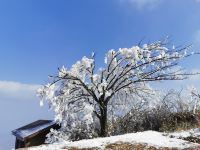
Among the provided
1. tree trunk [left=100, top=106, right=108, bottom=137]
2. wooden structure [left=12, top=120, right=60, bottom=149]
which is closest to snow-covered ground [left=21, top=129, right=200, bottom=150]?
→ tree trunk [left=100, top=106, right=108, bottom=137]

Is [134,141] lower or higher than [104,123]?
lower

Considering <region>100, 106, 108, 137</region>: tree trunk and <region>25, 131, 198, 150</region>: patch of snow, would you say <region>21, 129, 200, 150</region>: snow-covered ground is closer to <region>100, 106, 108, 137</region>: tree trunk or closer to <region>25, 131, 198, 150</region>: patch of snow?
<region>25, 131, 198, 150</region>: patch of snow

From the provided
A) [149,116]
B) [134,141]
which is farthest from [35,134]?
[134,141]

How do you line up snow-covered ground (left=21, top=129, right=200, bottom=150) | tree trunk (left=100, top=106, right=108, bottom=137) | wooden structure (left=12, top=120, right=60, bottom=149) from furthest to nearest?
wooden structure (left=12, top=120, right=60, bottom=149)
tree trunk (left=100, top=106, right=108, bottom=137)
snow-covered ground (left=21, top=129, right=200, bottom=150)

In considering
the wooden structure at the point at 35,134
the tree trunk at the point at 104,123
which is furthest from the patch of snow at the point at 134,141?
the wooden structure at the point at 35,134

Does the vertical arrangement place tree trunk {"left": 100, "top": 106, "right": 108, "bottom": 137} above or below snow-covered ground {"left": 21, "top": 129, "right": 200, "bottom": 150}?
above

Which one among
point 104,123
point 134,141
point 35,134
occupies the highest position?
point 104,123

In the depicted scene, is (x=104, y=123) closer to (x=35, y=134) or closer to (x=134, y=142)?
(x=134, y=142)

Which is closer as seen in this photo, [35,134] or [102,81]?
[102,81]

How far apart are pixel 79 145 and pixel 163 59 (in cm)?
1338

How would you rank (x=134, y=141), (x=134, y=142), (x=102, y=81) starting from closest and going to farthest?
1. (x=134, y=142)
2. (x=134, y=141)
3. (x=102, y=81)

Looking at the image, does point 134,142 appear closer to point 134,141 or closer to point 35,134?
point 134,141

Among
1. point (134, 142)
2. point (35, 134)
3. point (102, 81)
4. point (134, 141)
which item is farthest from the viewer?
point (35, 134)

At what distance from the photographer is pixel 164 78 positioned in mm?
24312
